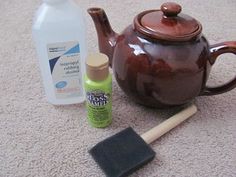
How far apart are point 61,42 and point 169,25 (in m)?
0.17

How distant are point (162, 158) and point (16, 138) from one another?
0.74 feet

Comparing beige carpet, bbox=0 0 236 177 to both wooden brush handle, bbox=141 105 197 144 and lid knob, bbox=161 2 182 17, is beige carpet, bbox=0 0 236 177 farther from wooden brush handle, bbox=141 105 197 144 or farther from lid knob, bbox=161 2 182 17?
lid knob, bbox=161 2 182 17

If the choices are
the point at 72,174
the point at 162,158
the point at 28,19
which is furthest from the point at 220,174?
the point at 28,19

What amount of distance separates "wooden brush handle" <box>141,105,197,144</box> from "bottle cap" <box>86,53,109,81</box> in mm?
110

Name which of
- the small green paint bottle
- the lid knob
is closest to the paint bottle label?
the small green paint bottle

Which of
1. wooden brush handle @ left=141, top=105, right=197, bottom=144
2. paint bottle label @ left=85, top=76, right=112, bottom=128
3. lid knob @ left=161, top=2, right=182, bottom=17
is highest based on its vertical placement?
lid knob @ left=161, top=2, right=182, bottom=17

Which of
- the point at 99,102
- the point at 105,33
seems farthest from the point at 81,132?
the point at 105,33

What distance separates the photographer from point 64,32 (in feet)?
1.59

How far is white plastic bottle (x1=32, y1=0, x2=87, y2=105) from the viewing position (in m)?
0.47

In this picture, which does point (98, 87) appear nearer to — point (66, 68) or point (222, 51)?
point (66, 68)

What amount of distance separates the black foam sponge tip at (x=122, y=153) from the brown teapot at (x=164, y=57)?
7 centimetres

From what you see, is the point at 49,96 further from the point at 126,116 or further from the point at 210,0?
the point at 210,0

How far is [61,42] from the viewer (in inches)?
18.9

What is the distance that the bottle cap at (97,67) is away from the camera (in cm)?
43
